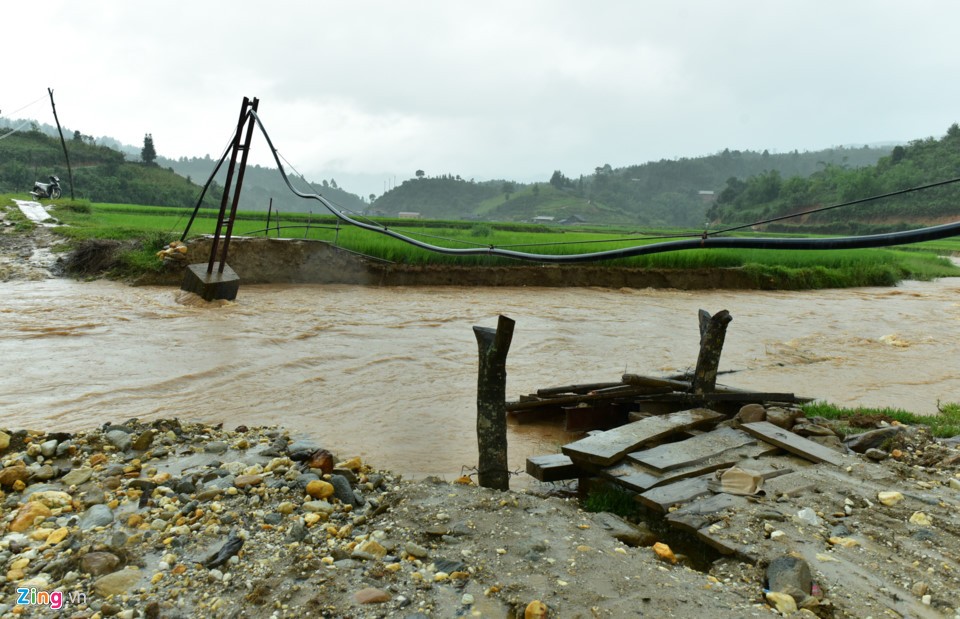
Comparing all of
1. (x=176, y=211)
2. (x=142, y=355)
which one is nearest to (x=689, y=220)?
(x=176, y=211)

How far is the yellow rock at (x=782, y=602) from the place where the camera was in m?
2.20

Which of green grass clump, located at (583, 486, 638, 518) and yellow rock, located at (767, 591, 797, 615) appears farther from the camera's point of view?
green grass clump, located at (583, 486, 638, 518)

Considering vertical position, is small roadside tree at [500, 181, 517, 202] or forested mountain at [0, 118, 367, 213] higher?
small roadside tree at [500, 181, 517, 202]

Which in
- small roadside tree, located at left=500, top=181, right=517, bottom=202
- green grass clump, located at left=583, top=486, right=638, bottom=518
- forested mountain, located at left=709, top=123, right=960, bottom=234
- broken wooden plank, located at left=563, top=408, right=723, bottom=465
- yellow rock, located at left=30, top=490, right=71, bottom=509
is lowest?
green grass clump, located at left=583, top=486, right=638, bottom=518

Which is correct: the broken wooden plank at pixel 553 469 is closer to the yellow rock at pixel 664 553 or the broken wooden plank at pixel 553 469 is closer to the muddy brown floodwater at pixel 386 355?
the muddy brown floodwater at pixel 386 355

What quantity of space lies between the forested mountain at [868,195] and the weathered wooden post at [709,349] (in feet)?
111

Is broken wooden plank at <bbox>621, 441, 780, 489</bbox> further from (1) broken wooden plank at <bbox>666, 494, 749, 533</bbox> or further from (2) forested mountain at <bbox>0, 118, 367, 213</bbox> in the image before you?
(2) forested mountain at <bbox>0, 118, 367, 213</bbox>

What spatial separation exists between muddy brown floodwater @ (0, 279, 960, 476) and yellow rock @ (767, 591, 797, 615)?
2.38 meters

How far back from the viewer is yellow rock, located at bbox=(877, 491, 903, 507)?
307cm

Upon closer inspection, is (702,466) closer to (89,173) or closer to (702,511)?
(702,511)

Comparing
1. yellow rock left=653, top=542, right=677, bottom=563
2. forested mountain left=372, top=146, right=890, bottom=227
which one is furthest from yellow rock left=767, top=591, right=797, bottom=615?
forested mountain left=372, top=146, right=890, bottom=227

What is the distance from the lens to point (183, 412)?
5309 mm

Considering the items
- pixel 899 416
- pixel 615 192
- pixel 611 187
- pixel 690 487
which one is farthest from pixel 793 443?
pixel 611 187

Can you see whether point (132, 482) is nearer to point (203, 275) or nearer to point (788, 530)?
point (788, 530)
